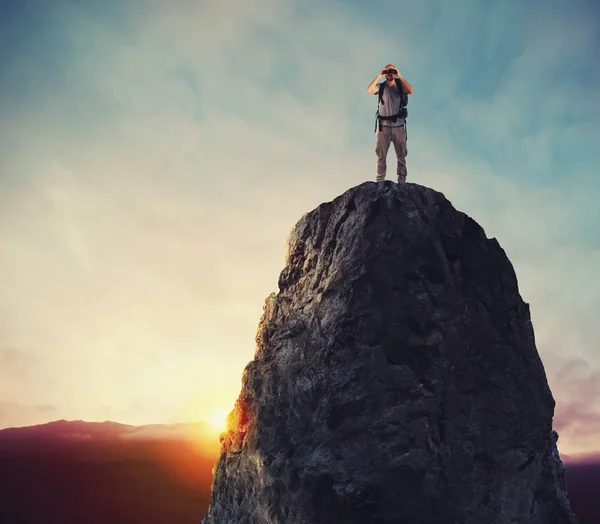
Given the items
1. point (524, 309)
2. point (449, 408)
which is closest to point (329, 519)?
point (449, 408)

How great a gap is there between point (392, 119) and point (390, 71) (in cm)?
110

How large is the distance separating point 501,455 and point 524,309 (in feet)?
10.7

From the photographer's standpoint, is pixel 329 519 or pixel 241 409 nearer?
pixel 329 519

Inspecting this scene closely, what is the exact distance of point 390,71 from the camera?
12281mm

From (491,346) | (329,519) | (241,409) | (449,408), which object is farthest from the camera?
(241,409)

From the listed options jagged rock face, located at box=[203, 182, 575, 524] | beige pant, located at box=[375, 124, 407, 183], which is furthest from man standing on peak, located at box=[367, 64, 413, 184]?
jagged rock face, located at box=[203, 182, 575, 524]

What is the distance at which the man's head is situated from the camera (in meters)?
12.3

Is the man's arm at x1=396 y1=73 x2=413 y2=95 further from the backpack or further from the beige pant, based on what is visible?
the beige pant

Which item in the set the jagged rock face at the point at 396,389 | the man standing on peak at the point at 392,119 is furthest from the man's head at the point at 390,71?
the jagged rock face at the point at 396,389

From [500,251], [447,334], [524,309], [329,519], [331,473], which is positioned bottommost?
[329,519]

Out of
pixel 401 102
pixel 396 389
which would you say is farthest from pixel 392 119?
pixel 396 389

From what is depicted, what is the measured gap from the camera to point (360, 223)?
10.0m

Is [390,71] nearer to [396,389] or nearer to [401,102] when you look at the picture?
[401,102]

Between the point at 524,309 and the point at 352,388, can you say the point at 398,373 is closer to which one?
the point at 352,388
